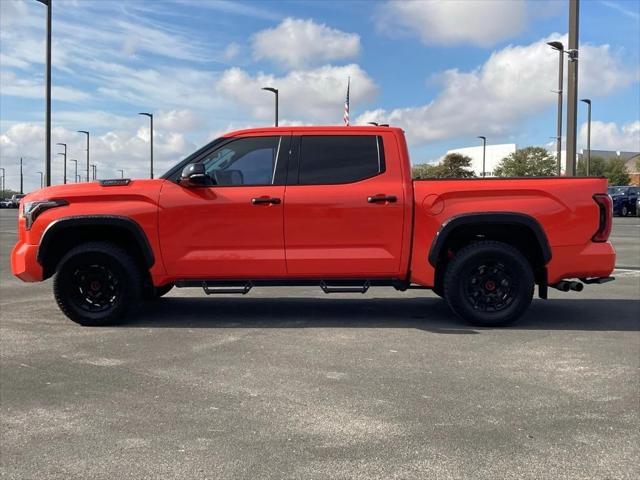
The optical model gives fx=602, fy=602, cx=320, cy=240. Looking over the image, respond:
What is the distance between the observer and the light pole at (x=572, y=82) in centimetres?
1065

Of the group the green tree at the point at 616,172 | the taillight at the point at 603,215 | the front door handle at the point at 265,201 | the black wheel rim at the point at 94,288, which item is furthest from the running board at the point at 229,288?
the green tree at the point at 616,172

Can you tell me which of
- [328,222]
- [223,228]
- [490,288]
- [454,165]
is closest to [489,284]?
[490,288]

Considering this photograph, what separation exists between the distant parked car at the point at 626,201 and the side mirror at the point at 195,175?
33811 millimetres

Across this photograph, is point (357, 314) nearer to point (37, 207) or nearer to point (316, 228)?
point (316, 228)

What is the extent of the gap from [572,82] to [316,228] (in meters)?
7.07

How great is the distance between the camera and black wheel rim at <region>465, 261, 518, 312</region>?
6.33m

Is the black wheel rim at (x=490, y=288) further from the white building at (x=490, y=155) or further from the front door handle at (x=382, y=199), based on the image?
the white building at (x=490, y=155)

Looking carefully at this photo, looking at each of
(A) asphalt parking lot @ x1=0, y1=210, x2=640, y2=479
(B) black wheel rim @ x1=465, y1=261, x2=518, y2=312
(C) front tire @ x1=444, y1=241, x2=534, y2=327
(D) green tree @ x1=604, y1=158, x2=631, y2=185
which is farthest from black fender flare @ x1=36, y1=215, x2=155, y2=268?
(D) green tree @ x1=604, y1=158, x2=631, y2=185

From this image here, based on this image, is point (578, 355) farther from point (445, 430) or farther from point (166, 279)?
point (166, 279)

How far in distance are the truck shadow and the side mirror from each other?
154cm

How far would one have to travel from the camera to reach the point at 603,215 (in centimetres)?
617

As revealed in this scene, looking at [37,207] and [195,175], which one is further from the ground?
[195,175]

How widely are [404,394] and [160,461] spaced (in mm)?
1775

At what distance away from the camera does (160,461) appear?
123 inches
